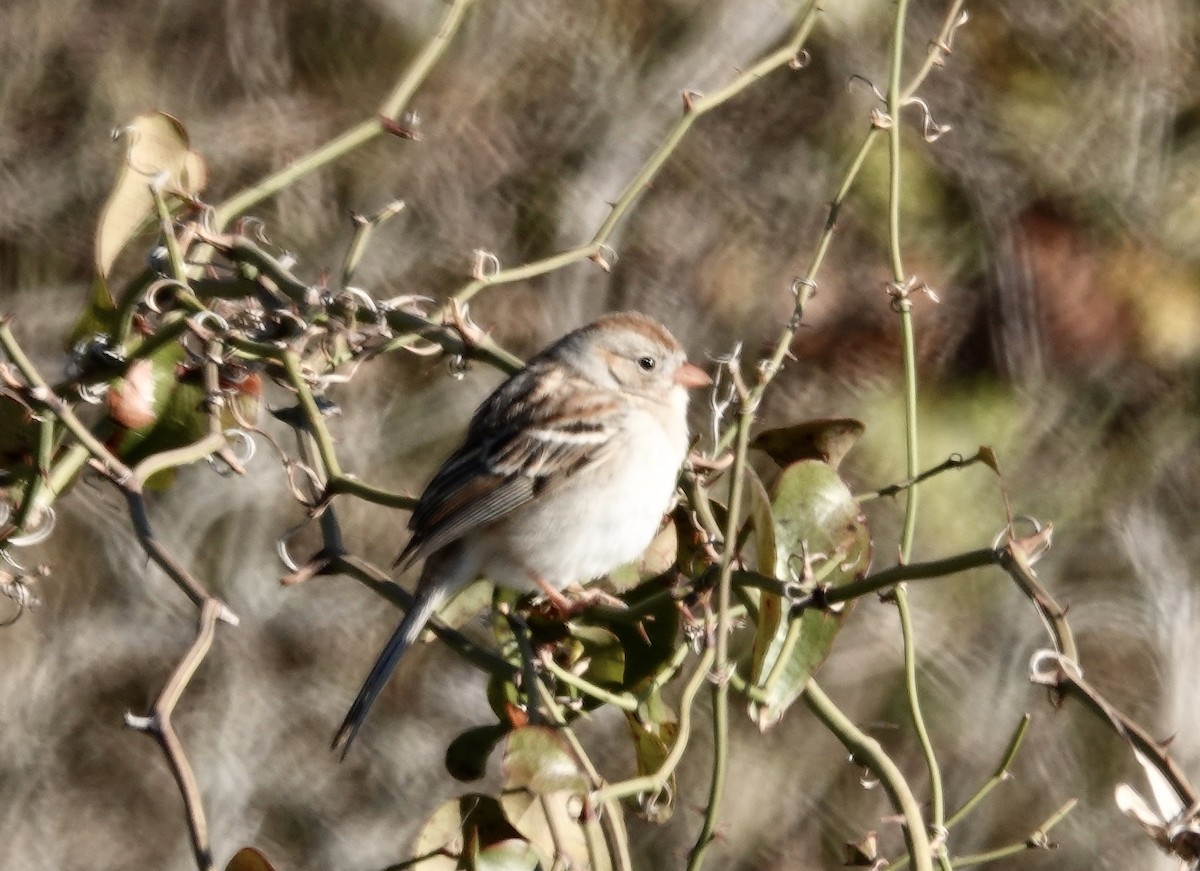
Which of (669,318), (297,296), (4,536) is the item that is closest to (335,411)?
(297,296)

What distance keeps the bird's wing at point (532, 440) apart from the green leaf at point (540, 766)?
1206mm

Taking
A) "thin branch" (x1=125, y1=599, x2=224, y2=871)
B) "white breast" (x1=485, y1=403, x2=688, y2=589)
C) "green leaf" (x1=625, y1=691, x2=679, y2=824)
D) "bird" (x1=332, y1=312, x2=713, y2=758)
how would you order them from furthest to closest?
"bird" (x1=332, y1=312, x2=713, y2=758) → "white breast" (x1=485, y1=403, x2=688, y2=589) → "green leaf" (x1=625, y1=691, x2=679, y2=824) → "thin branch" (x1=125, y1=599, x2=224, y2=871)

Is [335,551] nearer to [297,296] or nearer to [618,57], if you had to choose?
[297,296]

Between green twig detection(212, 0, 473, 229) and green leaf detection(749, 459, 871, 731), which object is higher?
green twig detection(212, 0, 473, 229)

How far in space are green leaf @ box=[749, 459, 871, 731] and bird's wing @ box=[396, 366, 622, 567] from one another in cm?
97

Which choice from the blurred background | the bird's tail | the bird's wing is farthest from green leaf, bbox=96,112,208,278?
the blurred background

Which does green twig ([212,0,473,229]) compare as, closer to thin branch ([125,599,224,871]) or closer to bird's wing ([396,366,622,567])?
thin branch ([125,599,224,871])

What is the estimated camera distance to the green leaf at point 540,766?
1502mm

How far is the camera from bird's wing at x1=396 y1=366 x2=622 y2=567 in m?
2.77

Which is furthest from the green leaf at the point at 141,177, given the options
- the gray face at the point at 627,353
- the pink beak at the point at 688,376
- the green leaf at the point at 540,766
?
the pink beak at the point at 688,376

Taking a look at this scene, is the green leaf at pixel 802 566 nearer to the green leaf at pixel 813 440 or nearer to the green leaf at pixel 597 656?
the green leaf at pixel 813 440

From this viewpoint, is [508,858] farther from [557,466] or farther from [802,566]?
[557,466]

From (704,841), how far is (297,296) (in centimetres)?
75

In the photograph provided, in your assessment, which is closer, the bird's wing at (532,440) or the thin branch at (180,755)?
the thin branch at (180,755)
